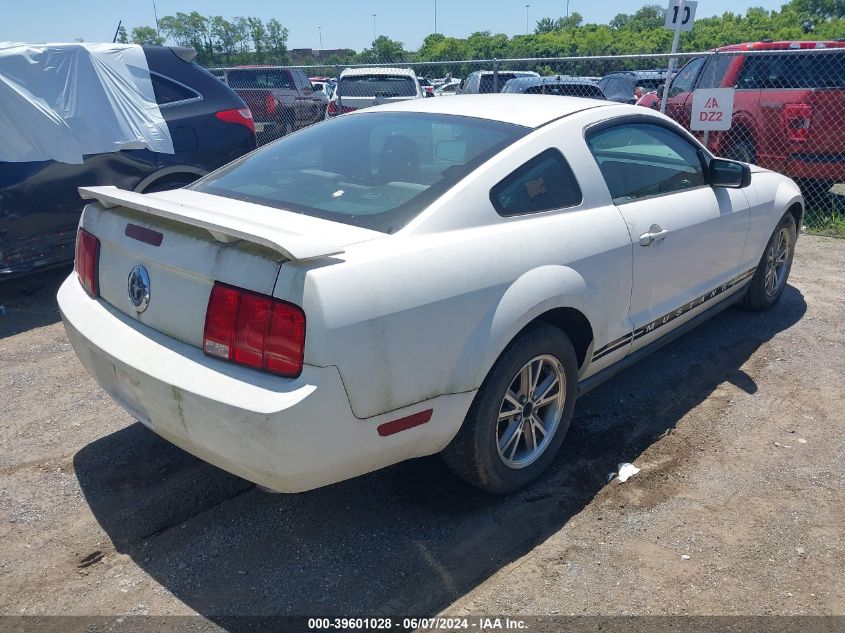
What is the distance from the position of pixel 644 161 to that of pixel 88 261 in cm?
288

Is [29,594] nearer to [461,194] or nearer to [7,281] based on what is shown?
[461,194]

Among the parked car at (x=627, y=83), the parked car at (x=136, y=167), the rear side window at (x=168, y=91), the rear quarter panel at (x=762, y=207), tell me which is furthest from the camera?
the parked car at (x=627, y=83)

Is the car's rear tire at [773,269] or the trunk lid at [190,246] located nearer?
the trunk lid at [190,246]

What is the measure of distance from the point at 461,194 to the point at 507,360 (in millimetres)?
697

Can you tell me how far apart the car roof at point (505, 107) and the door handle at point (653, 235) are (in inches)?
27.9

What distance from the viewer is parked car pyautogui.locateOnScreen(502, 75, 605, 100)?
13430 millimetres

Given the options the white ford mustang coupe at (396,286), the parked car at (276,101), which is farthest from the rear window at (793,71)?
the parked car at (276,101)

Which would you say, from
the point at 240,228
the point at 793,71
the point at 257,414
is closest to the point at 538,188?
the point at 240,228

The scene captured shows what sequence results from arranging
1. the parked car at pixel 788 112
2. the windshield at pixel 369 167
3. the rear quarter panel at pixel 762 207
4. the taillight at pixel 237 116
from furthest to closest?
the parked car at pixel 788 112 → the taillight at pixel 237 116 → the rear quarter panel at pixel 762 207 → the windshield at pixel 369 167

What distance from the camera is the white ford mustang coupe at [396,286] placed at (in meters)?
2.32

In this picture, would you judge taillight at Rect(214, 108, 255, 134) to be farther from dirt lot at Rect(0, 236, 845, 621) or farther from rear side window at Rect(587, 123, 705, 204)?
rear side window at Rect(587, 123, 705, 204)

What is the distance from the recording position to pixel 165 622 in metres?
2.44

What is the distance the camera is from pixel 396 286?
2.43m

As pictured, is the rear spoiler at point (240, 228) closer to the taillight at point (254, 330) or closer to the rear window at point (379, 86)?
the taillight at point (254, 330)
